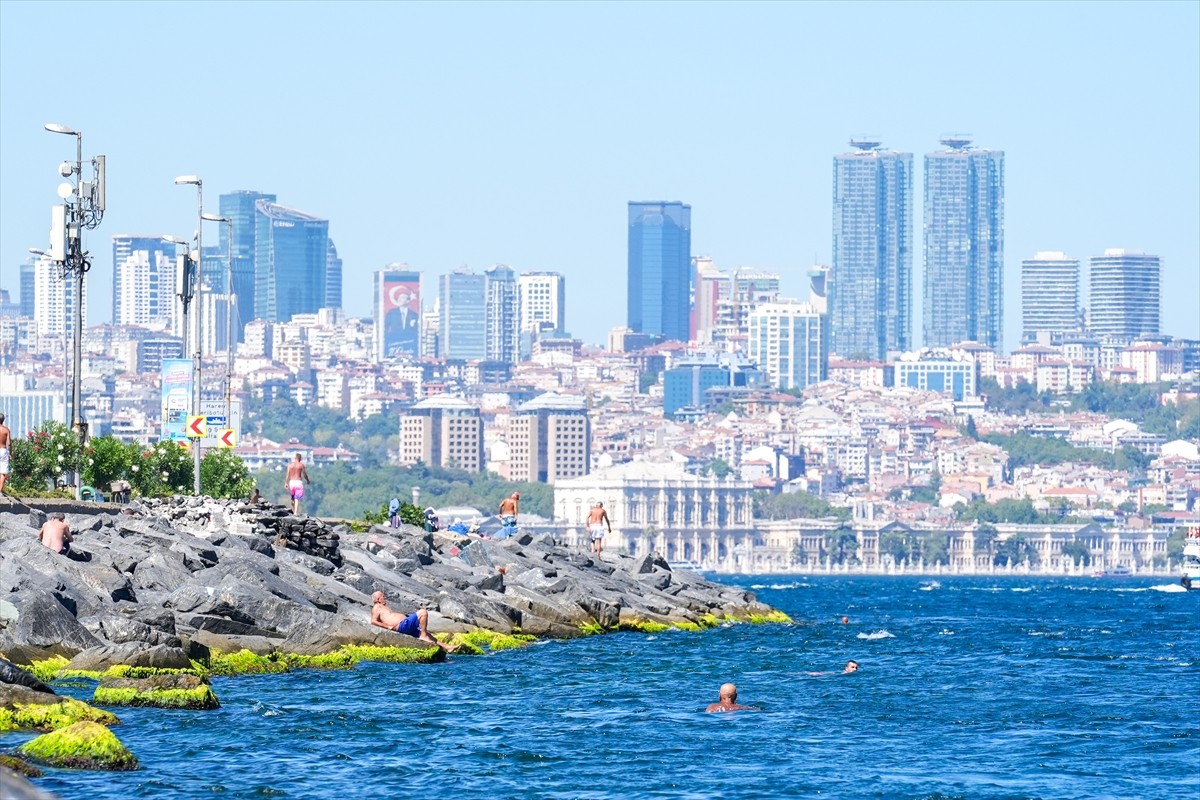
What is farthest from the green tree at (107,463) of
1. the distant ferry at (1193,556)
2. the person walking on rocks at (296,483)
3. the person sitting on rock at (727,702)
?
the distant ferry at (1193,556)

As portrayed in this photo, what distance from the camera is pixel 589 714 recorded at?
32.2 m

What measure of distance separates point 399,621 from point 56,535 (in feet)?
16.5

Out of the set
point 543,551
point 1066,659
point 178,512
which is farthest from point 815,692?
point 543,551

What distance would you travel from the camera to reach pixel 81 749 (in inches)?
979

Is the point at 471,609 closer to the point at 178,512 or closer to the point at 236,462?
the point at 178,512

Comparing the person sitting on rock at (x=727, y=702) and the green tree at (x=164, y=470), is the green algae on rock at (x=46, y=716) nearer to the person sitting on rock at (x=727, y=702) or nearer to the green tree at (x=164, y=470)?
the person sitting on rock at (x=727, y=702)

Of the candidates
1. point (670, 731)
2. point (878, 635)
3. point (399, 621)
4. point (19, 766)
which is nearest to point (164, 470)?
point (878, 635)

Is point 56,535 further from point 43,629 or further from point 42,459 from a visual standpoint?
point 42,459

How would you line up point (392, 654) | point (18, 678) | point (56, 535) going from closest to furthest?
point (18, 678)
point (56, 535)
point (392, 654)

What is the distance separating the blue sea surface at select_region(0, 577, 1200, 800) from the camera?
25828 millimetres

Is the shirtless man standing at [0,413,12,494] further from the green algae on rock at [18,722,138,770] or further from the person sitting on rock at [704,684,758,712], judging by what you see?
the green algae on rock at [18,722,138,770]

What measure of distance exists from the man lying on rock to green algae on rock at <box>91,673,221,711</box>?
798cm

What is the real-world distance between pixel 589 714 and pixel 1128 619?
41071 millimetres

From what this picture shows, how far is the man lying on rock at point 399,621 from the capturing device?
37969 millimetres
